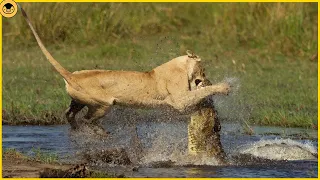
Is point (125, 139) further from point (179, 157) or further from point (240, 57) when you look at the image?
point (240, 57)

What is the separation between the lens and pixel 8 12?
815cm

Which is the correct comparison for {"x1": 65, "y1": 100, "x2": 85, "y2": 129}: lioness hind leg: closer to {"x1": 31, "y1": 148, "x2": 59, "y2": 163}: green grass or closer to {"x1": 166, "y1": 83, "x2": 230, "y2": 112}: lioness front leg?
{"x1": 31, "y1": 148, "x2": 59, "y2": 163}: green grass

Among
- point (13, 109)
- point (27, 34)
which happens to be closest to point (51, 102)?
point (13, 109)

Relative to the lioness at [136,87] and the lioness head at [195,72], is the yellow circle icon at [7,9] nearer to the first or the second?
the lioness at [136,87]

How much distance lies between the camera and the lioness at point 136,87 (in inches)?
287

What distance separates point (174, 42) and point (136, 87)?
5810 millimetres

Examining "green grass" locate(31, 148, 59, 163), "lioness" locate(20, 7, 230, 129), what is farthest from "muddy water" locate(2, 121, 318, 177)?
"lioness" locate(20, 7, 230, 129)

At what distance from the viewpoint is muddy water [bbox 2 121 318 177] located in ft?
23.6

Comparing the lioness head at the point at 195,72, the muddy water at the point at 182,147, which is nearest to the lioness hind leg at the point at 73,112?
the muddy water at the point at 182,147

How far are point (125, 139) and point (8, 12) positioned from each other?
56.1 inches

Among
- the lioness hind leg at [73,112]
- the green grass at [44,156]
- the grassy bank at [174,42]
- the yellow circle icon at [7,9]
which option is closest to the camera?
the green grass at [44,156]

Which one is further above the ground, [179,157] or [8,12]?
[8,12]

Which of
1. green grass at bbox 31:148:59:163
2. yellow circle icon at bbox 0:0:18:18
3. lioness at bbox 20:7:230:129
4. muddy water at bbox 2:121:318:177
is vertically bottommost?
muddy water at bbox 2:121:318:177

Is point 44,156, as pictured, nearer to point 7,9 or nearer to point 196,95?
point 196,95
